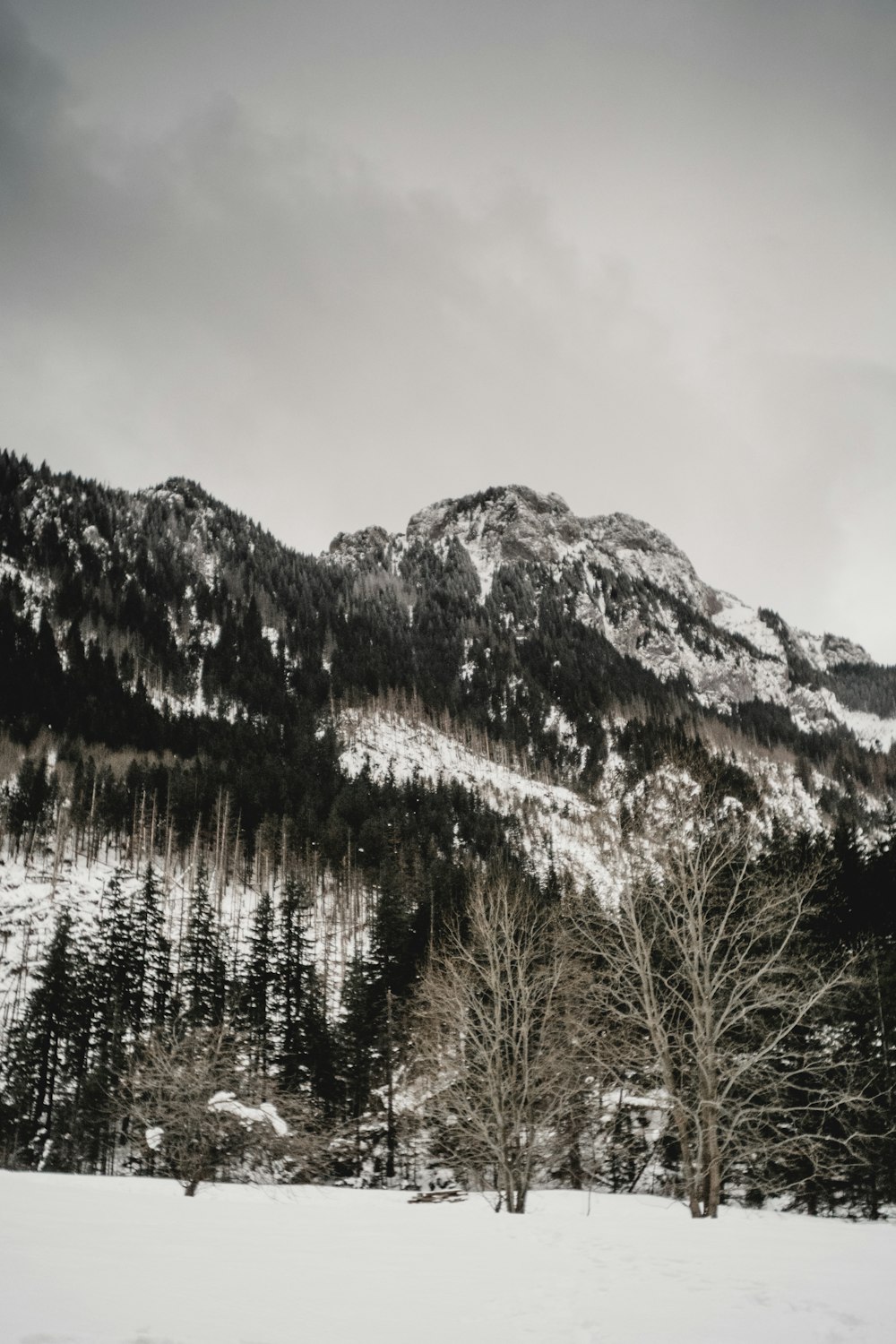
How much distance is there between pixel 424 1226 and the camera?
1587 centimetres

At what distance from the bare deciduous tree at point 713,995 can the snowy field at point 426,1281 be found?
2981 mm

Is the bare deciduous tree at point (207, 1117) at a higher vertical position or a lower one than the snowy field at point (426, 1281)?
lower

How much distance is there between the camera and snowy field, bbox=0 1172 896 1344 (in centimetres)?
600

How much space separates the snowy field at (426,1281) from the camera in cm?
600

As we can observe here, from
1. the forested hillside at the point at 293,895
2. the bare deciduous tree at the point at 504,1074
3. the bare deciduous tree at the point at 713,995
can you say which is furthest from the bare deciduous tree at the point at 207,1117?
the bare deciduous tree at the point at 713,995

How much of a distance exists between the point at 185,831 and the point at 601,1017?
9523cm

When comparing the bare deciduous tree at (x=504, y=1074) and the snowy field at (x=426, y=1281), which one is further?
the bare deciduous tree at (x=504, y=1074)

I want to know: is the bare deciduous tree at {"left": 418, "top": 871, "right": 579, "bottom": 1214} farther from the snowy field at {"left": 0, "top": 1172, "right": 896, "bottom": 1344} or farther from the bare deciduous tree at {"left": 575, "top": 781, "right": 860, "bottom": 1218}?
the snowy field at {"left": 0, "top": 1172, "right": 896, "bottom": 1344}

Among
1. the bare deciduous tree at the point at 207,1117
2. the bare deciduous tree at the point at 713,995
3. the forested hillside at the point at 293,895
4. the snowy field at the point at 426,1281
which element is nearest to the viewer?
the snowy field at the point at 426,1281

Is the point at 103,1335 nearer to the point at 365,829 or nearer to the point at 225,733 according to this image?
the point at 365,829

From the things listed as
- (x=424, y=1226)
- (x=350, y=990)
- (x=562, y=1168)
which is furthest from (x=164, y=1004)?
(x=424, y=1226)

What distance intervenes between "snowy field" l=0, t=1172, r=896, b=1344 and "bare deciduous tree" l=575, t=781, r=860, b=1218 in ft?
9.78

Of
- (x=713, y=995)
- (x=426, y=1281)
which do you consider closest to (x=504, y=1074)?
(x=713, y=995)

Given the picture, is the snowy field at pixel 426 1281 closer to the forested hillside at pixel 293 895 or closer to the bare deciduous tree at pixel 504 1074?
the bare deciduous tree at pixel 504 1074
